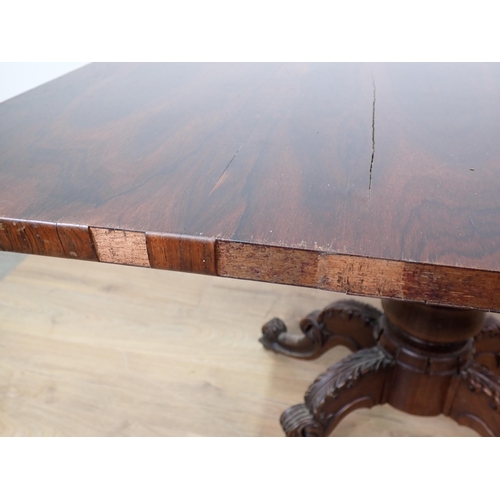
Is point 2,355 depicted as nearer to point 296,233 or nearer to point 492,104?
point 296,233

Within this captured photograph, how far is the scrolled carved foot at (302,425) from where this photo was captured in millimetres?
813

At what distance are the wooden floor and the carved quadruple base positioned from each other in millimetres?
93

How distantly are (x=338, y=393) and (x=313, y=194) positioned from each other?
465 millimetres

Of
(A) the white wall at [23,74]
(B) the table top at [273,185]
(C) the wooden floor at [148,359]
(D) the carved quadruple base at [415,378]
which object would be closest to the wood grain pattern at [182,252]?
(B) the table top at [273,185]

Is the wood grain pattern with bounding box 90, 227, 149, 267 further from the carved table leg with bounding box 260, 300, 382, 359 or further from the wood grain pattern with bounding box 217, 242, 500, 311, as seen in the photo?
the carved table leg with bounding box 260, 300, 382, 359

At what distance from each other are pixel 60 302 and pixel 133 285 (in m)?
0.20

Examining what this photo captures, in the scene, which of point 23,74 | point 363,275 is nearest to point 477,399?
point 363,275

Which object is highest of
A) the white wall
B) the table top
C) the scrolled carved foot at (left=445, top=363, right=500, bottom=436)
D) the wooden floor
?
the table top

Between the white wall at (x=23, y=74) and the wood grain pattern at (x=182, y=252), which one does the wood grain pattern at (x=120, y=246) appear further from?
the white wall at (x=23, y=74)

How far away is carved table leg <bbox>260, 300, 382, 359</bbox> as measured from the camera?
96 cm

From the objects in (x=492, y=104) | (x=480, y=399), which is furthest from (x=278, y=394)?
(x=492, y=104)

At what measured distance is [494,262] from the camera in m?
0.39

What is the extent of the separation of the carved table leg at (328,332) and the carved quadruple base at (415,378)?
0.05 metres

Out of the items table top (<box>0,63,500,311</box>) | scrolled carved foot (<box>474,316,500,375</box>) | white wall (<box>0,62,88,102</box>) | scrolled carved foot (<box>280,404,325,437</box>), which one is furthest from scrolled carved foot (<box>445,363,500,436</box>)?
white wall (<box>0,62,88,102</box>)
